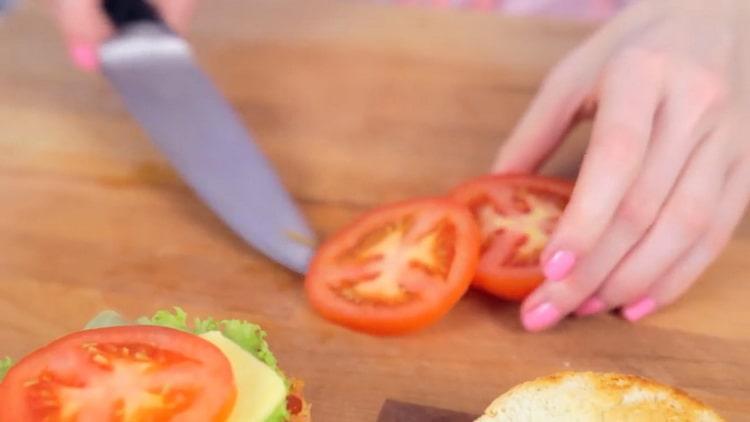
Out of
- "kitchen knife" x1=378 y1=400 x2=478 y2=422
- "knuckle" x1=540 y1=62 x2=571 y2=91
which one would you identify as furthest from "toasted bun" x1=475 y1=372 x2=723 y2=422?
"knuckle" x1=540 y1=62 x2=571 y2=91

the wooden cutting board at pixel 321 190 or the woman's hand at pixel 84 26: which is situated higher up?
the woman's hand at pixel 84 26

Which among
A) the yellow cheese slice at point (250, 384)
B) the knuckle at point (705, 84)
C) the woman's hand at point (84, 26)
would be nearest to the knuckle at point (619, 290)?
the knuckle at point (705, 84)

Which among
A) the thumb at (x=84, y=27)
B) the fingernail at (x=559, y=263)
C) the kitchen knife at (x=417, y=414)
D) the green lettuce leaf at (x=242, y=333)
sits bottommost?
the kitchen knife at (x=417, y=414)

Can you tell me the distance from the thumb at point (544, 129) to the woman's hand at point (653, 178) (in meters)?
0.02

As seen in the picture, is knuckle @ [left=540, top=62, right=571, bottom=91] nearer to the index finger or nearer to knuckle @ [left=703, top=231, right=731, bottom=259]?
the index finger

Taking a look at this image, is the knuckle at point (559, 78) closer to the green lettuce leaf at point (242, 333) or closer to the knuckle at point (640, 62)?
the knuckle at point (640, 62)

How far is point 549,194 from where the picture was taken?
1.68 meters

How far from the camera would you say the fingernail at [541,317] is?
4.92 ft

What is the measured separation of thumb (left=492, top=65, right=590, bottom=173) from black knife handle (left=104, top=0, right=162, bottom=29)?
2.48ft

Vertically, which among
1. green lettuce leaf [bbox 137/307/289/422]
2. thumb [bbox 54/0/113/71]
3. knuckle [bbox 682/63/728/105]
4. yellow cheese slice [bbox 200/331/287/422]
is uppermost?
knuckle [bbox 682/63/728/105]

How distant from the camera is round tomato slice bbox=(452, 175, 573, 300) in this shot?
155 cm

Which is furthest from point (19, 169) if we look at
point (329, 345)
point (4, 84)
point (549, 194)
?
point (549, 194)

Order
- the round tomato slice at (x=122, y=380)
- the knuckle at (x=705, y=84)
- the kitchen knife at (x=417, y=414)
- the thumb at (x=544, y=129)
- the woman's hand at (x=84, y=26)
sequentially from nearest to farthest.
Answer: the round tomato slice at (x=122, y=380)
the kitchen knife at (x=417, y=414)
the knuckle at (x=705, y=84)
the thumb at (x=544, y=129)
the woman's hand at (x=84, y=26)

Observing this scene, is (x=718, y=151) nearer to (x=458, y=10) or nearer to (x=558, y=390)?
(x=558, y=390)
